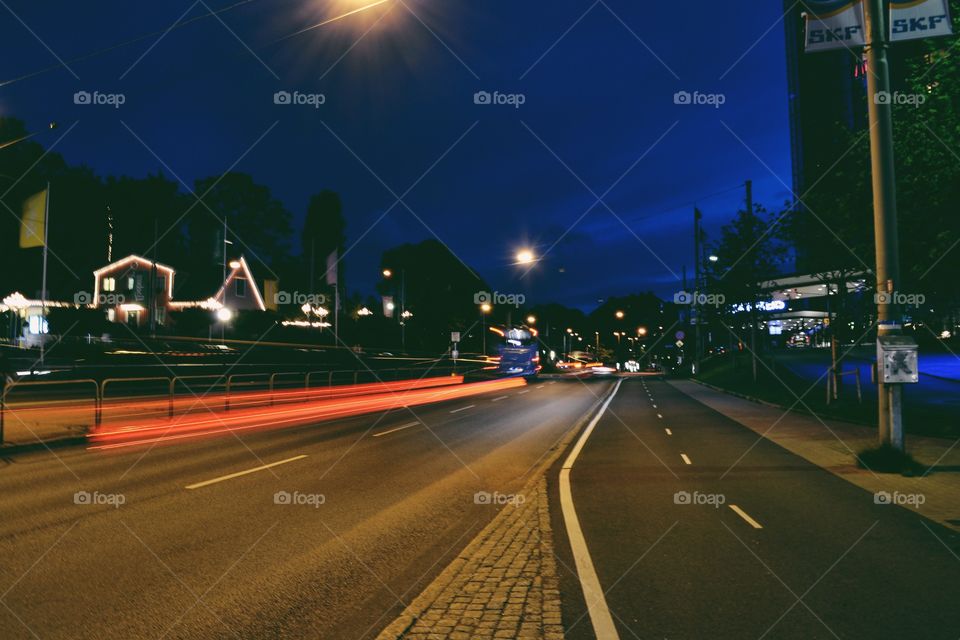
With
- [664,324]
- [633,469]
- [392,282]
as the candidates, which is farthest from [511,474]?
[664,324]

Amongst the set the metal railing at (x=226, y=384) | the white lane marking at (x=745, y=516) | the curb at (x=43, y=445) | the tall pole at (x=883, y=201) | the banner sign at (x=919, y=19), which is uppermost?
the banner sign at (x=919, y=19)

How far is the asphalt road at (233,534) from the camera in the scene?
16.0ft

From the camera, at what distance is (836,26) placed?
11289mm

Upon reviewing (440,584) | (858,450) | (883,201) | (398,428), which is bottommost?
(398,428)

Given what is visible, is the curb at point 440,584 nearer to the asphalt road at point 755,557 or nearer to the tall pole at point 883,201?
the asphalt road at point 755,557

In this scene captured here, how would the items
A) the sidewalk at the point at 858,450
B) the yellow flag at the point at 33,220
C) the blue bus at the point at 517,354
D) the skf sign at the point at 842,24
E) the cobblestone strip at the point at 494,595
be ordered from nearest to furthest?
1. the cobblestone strip at the point at 494,595
2. the sidewalk at the point at 858,450
3. the skf sign at the point at 842,24
4. the yellow flag at the point at 33,220
5. the blue bus at the point at 517,354

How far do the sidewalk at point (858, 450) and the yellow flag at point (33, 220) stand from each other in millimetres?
20889

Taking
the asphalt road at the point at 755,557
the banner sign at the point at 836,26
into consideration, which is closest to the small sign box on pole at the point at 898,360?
the asphalt road at the point at 755,557

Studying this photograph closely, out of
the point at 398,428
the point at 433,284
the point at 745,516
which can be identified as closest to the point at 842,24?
the point at 745,516

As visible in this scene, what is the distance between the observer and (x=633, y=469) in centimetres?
1200

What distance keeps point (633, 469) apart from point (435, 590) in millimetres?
7423

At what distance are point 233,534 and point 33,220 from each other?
16074mm

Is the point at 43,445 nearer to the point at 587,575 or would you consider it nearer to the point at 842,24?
the point at 587,575

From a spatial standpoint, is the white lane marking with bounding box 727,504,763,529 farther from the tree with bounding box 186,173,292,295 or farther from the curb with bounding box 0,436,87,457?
the tree with bounding box 186,173,292,295
